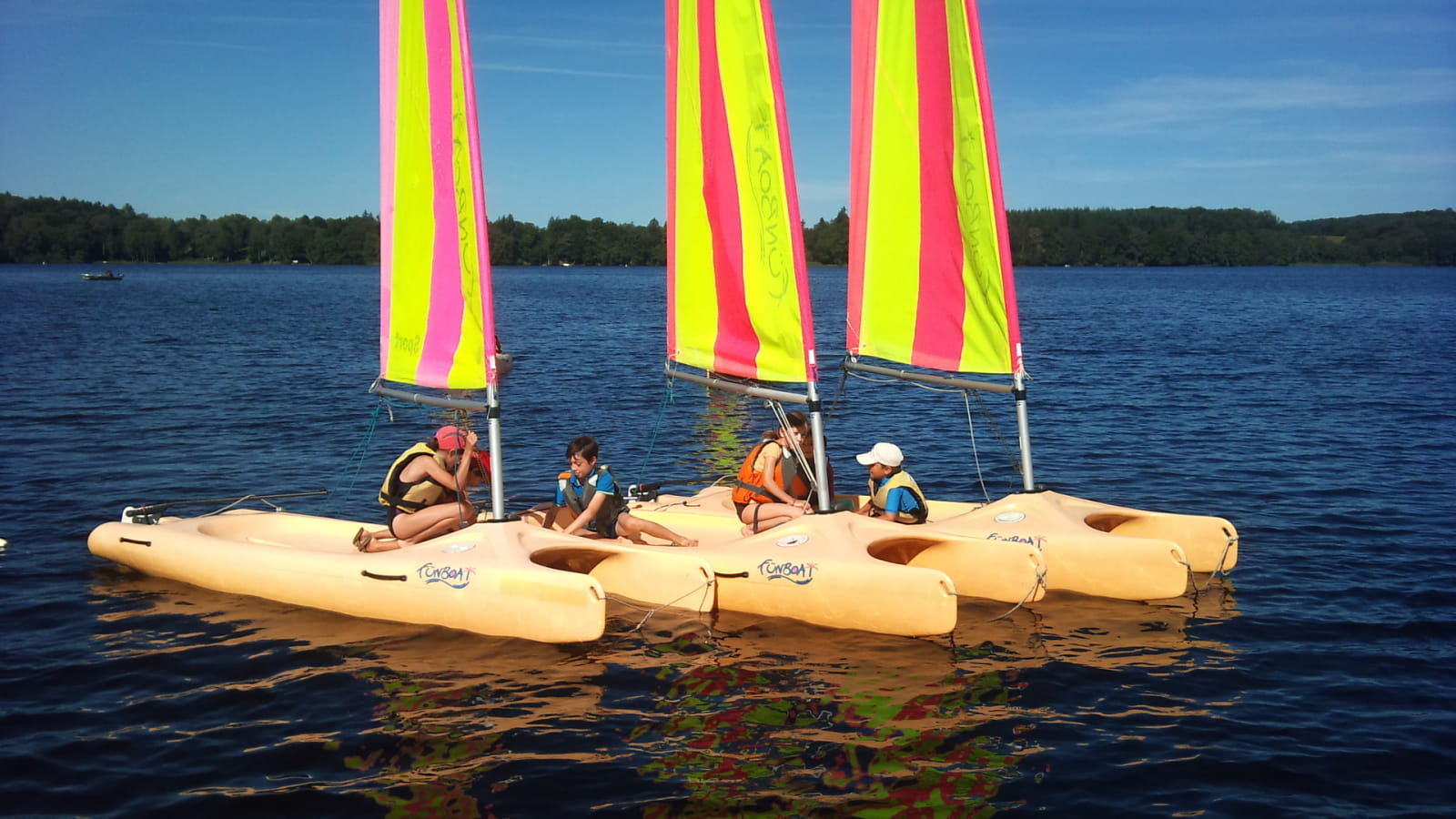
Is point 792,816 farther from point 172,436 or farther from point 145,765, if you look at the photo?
point 172,436

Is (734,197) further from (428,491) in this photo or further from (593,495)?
(428,491)

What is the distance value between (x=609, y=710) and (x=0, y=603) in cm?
672

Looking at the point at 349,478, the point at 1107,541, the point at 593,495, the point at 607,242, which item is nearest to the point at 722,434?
the point at 349,478

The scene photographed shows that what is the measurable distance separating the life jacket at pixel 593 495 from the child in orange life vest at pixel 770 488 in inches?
50.5

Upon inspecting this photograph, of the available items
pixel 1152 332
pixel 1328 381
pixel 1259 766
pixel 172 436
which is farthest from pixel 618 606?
pixel 1152 332

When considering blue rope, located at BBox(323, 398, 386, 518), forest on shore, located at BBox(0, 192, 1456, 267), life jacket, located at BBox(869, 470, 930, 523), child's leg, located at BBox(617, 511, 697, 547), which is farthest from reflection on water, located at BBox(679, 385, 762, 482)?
forest on shore, located at BBox(0, 192, 1456, 267)

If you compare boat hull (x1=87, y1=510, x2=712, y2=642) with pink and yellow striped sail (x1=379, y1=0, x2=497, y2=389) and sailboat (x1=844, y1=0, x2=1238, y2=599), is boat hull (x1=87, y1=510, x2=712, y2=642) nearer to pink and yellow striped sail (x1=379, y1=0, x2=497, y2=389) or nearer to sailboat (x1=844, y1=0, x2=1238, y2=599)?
pink and yellow striped sail (x1=379, y1=0, x2=497, y2=389)

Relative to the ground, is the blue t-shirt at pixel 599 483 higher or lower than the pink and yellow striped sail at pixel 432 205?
lower

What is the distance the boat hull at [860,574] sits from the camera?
10023mm

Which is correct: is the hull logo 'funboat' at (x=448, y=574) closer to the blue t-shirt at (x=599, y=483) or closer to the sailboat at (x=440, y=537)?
the sailboat at (x=440, y=537)

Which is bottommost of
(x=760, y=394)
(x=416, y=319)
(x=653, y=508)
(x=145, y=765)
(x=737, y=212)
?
(x=145, y=765)

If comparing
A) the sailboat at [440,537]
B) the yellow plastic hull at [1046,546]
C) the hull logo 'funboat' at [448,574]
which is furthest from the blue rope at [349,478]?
the yellow plastic hull at [1046,546]

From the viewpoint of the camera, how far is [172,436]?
21797mm

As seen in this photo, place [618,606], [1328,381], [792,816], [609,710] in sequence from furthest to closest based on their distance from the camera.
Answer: [1328,381] < [618,606] < [609,710] < [792,816]
